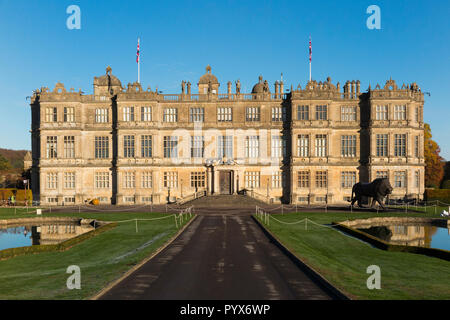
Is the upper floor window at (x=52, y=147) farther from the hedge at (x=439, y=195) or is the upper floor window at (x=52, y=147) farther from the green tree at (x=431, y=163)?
the green tree at (x=431, y=163)

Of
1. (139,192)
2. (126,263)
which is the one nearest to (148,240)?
(126,263)

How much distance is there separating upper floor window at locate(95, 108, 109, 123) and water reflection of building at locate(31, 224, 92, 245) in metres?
25.6

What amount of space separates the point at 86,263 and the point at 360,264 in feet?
54.9

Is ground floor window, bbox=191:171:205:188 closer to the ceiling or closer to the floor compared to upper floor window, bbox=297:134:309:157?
closer to the floor

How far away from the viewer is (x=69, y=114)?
59125 millimetres

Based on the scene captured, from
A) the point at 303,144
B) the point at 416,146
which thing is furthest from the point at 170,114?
the point at 416,146

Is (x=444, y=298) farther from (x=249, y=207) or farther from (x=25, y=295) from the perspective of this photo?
(x=249, y=207)

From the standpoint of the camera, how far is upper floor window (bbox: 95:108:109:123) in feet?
197

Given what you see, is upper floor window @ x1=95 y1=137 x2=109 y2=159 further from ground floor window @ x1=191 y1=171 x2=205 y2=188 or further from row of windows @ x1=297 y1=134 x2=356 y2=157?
row of windows @ x1=297 y1=134 x2=356 y2=157

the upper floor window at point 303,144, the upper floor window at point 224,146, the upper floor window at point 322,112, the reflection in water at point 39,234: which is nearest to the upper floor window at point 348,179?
the upper floor window at point 303,144

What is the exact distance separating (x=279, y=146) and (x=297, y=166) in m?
4.79

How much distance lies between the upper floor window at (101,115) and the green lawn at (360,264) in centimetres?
3871

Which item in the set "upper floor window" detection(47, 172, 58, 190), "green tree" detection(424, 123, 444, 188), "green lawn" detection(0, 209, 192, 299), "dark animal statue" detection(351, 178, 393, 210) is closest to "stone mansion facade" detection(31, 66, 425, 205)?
"upper floor window" detection(47, 172, 58, 190)
